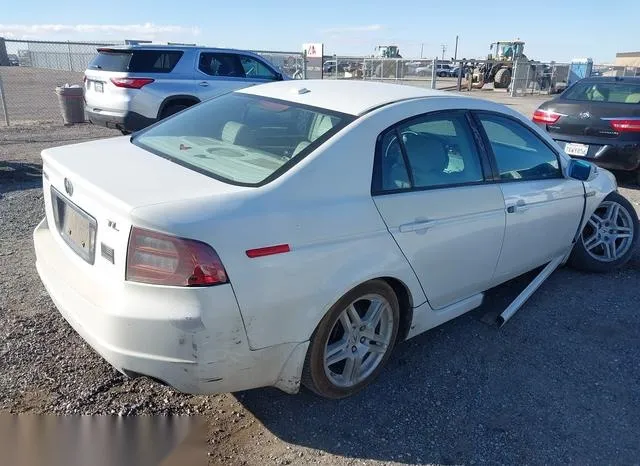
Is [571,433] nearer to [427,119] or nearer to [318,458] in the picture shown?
[318,458]

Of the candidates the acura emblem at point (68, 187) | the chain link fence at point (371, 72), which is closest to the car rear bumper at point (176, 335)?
the acura emblem at point (68, 187)

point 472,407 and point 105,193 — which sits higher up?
point 105,193

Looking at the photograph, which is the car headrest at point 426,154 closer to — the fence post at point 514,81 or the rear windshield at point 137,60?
the rear windshield at point 137,60

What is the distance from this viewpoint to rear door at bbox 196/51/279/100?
9.75 meters

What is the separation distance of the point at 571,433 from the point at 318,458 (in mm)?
1304

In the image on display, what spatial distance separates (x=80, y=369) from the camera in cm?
303

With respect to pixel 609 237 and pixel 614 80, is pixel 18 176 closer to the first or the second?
pixel 609 237

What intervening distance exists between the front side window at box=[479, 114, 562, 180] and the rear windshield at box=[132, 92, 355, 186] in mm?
1239

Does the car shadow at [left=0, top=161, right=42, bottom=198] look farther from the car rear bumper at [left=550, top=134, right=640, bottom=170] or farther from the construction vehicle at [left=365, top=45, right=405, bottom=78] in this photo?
the construction vehicle at [left=365, top=45, right=405, bottom=78]

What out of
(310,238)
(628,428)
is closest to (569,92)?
(628,428)

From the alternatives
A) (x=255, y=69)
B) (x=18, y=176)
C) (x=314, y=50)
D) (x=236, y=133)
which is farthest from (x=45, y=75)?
(x=236, y=133)

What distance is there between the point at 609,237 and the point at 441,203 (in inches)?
98.6

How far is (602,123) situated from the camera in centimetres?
760

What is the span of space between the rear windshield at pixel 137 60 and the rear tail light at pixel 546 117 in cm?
622
